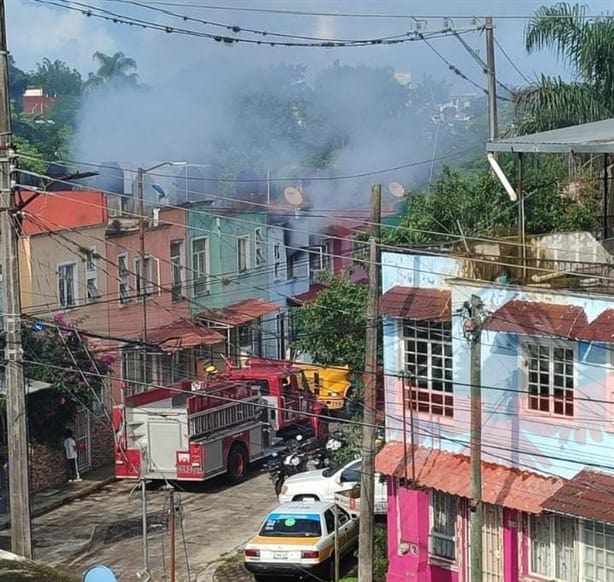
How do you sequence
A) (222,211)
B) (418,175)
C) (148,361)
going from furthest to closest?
1. (418,175)
2. (222,211)
3. (148,361)

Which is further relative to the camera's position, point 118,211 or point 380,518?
point 118,211

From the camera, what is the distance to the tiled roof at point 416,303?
17.8 metres

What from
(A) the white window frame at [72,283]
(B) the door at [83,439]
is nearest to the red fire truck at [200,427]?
(B) the door at [83,439]

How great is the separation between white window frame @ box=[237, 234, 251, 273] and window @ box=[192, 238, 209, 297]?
173 cm

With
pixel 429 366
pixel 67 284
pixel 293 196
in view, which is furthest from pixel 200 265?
pixel 429 366

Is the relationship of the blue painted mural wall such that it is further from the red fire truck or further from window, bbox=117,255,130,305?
window, bbox=117,255,130,305

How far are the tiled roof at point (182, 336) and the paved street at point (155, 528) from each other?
5.29 m

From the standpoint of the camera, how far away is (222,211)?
121 feet

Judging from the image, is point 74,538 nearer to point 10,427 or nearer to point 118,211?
point 10,427

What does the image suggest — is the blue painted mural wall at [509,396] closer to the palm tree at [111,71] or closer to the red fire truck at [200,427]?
the red fire truck at [200,427]

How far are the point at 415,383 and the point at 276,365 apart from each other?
9999mm

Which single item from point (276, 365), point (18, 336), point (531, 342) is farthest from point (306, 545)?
point (276, 365)

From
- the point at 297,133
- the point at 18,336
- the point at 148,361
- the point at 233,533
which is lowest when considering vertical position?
the point at 233,533

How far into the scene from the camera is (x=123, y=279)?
31266 mm
